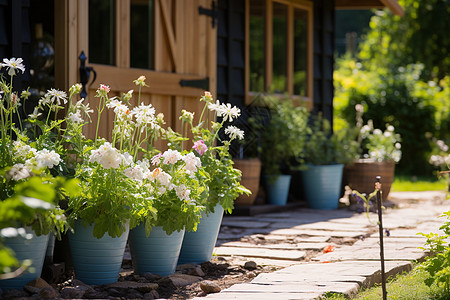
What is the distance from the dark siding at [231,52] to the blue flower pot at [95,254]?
147 inches

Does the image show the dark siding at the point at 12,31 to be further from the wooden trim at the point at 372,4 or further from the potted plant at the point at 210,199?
the wooden trim at the point at 372,4

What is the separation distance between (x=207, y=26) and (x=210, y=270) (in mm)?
2633

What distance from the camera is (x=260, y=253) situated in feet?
14.4

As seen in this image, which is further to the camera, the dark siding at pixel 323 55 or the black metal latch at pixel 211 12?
the dark siding at pixel 323 55

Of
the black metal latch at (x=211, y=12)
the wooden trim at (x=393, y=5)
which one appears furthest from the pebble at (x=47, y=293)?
the wooden trim at (x=393, y=5)

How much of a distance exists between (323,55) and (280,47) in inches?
38.1

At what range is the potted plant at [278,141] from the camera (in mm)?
6980

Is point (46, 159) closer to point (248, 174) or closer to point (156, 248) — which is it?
point (156, 248)

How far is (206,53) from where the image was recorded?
582cm

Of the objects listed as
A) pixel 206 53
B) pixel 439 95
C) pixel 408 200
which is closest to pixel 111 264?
pixel 206 53

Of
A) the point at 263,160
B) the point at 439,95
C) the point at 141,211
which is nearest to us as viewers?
the point at 141,211

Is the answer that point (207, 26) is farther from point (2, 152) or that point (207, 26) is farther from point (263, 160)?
point (2, 152)

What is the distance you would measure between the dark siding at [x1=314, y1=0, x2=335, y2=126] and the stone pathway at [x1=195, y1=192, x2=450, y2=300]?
1711 millimetres

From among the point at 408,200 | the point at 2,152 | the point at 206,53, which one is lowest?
the point at 408,200
